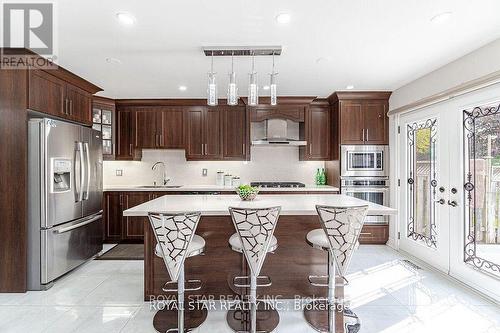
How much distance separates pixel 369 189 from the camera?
177 inches

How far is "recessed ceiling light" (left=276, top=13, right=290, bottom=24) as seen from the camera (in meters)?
2.17

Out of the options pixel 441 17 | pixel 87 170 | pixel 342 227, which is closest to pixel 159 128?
pixel 87 170

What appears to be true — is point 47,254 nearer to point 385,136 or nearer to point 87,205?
point 87,205

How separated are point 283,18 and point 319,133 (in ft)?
9.89

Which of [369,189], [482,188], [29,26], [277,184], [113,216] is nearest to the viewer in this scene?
[29,26]

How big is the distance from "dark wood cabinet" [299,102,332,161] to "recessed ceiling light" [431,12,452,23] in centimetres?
272

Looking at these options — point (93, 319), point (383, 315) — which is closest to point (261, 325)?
point (383, 315)

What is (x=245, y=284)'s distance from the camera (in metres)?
2.55

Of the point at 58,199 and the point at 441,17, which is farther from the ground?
the point at 441,17

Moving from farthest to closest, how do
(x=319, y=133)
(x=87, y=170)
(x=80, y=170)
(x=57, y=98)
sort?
(x=319, y=133) → (x=87, y=170) → (x=80, y=170) → (x=57, y=98)

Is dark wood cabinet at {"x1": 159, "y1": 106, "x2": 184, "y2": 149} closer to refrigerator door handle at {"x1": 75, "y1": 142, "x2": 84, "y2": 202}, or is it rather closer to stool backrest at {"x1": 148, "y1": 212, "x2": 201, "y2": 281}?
refrigerator door handle at {"x1": 75, "y1": 142, "x2": 84, "y2": 202}

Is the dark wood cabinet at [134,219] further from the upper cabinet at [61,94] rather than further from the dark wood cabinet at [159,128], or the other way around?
the upper cabinet at [61,94]

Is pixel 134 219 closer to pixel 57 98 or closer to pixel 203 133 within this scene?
pixel 203 133

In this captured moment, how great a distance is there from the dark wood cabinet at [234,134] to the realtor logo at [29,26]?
2716 mm
